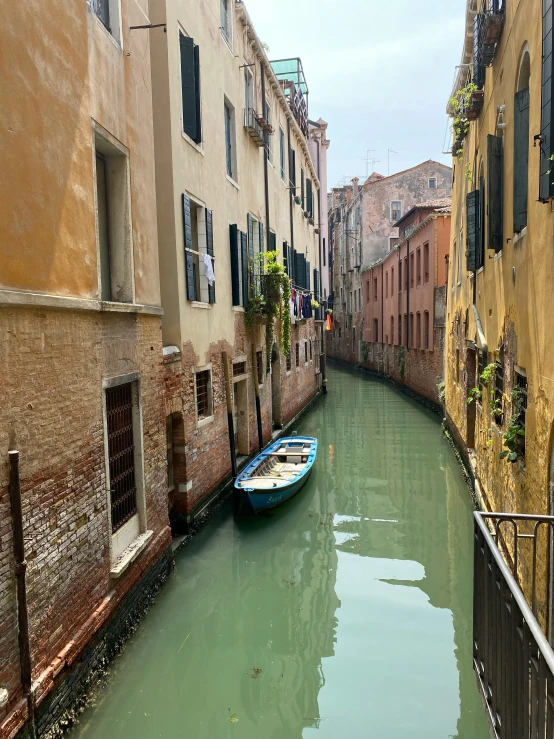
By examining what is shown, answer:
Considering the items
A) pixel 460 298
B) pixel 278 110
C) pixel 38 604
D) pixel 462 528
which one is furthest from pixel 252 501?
pixel 278 110

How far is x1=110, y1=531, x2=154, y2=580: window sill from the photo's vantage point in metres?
5.51

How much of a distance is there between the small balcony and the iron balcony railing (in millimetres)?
11060

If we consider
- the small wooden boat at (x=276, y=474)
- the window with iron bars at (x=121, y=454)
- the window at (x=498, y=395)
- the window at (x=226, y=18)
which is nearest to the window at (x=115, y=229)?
the window with iron bars at (x=121, y=454)

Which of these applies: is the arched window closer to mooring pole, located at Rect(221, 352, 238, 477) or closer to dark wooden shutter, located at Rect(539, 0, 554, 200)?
dark wooden shutter, located at Rect(539, 0, 554, 200)

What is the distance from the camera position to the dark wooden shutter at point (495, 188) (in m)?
6.95

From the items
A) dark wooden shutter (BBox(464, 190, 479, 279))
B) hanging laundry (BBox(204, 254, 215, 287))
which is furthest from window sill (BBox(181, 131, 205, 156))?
dark wooden shutter (BBox(464, 190, 479, 279))

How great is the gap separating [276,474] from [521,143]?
692 cm

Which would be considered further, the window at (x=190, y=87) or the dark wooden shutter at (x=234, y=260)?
the dark wooden shutter at (x=234, y=260)

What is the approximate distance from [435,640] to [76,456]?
411 cm

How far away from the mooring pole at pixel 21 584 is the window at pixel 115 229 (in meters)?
2.59

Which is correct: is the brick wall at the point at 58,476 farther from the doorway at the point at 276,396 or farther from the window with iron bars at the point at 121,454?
the doorway at the point at 276,396

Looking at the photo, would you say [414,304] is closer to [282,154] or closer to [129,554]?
[282,154]

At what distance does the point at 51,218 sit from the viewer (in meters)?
4.46

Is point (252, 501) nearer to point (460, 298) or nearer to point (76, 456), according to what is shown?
point (76, 456)
